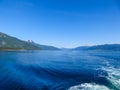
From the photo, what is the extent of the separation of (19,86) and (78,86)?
6.91 m

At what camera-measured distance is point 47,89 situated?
1978 centimetres

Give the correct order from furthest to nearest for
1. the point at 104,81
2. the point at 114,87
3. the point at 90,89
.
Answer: the point at 104,81, the point at 114,87, the point at 90,89

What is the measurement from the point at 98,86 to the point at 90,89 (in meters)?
1.71

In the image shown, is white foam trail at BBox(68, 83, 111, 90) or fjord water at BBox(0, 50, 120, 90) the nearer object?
white foam trail at BBox(68, 83, 111, 90)

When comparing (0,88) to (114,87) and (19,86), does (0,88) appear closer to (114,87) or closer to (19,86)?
(19,86)

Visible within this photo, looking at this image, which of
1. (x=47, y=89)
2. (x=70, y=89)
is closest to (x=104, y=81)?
(x=70, y=89)

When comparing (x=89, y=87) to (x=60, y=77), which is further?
(x=60, y=77)

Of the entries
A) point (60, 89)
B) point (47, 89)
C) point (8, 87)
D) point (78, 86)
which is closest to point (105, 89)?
point (78, 86)

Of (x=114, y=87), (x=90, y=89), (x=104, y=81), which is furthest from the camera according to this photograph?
(x=104, y=81)

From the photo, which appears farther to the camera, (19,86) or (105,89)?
(19,86)

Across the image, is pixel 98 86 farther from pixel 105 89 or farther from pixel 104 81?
pixel 104 81

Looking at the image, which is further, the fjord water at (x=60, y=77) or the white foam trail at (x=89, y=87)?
the fjord water at (x=60, y=77)

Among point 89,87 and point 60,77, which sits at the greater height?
point 89,87

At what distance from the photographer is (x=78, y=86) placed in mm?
20203
